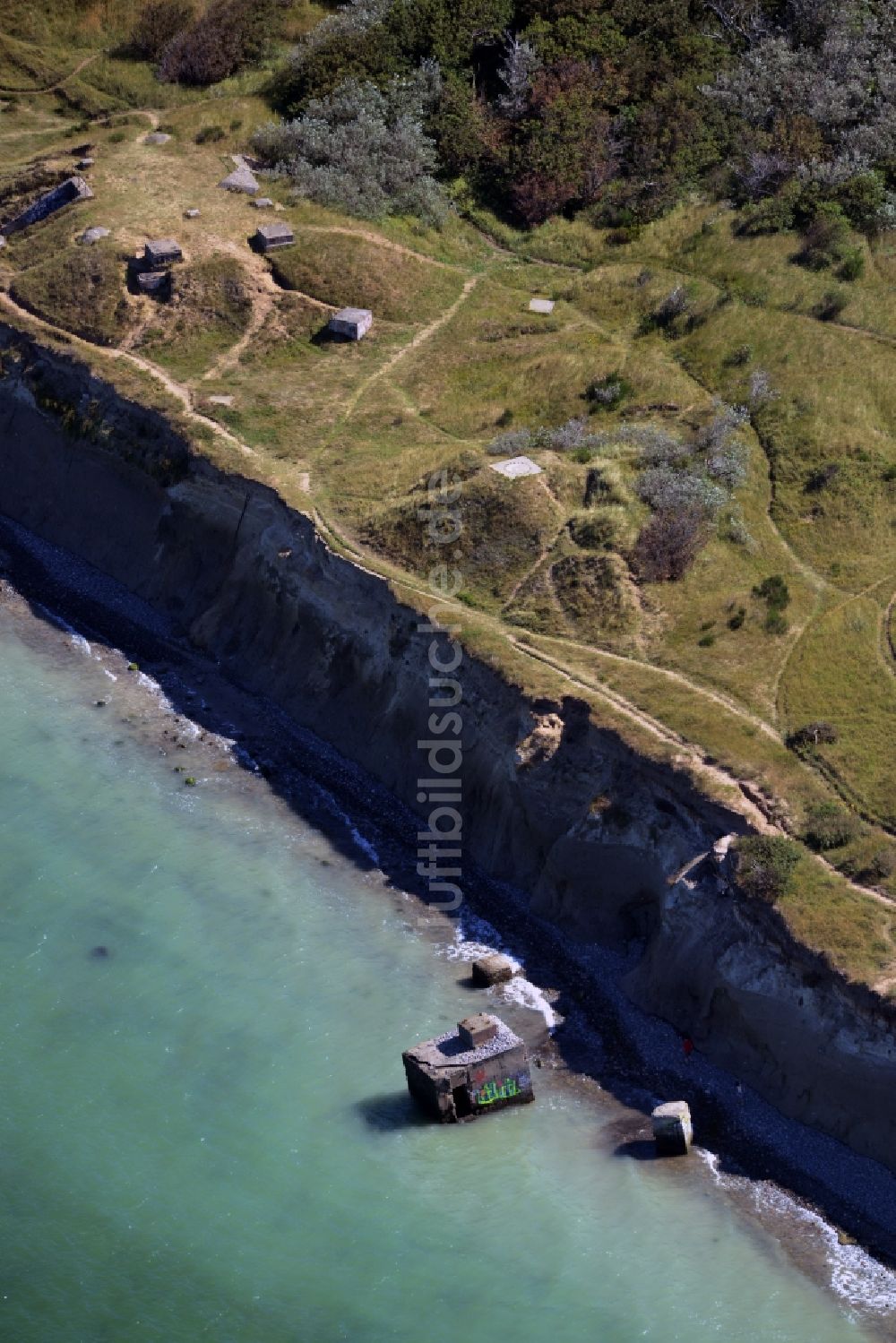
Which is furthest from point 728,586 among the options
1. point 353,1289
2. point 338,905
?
point 353,1289

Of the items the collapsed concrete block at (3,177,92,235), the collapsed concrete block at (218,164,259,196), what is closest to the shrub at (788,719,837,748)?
the collapsed concrete block at (218,164,259,196)

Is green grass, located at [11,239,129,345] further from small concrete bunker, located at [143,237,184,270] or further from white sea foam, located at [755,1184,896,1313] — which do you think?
white sea foam, located at [755,1184,896,1313]

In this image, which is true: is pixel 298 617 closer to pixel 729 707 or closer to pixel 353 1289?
pixel 729 707

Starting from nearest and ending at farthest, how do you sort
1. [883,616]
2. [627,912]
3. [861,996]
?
1. [861,996]
2. [627,912]
3. [883,616]

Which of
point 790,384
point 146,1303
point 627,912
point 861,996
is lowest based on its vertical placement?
point 146,1303

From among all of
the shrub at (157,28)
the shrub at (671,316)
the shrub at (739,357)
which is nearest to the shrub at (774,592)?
the shrub at (739,357)

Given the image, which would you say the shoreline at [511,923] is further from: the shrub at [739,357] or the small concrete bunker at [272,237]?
the shrub at [739,357]
